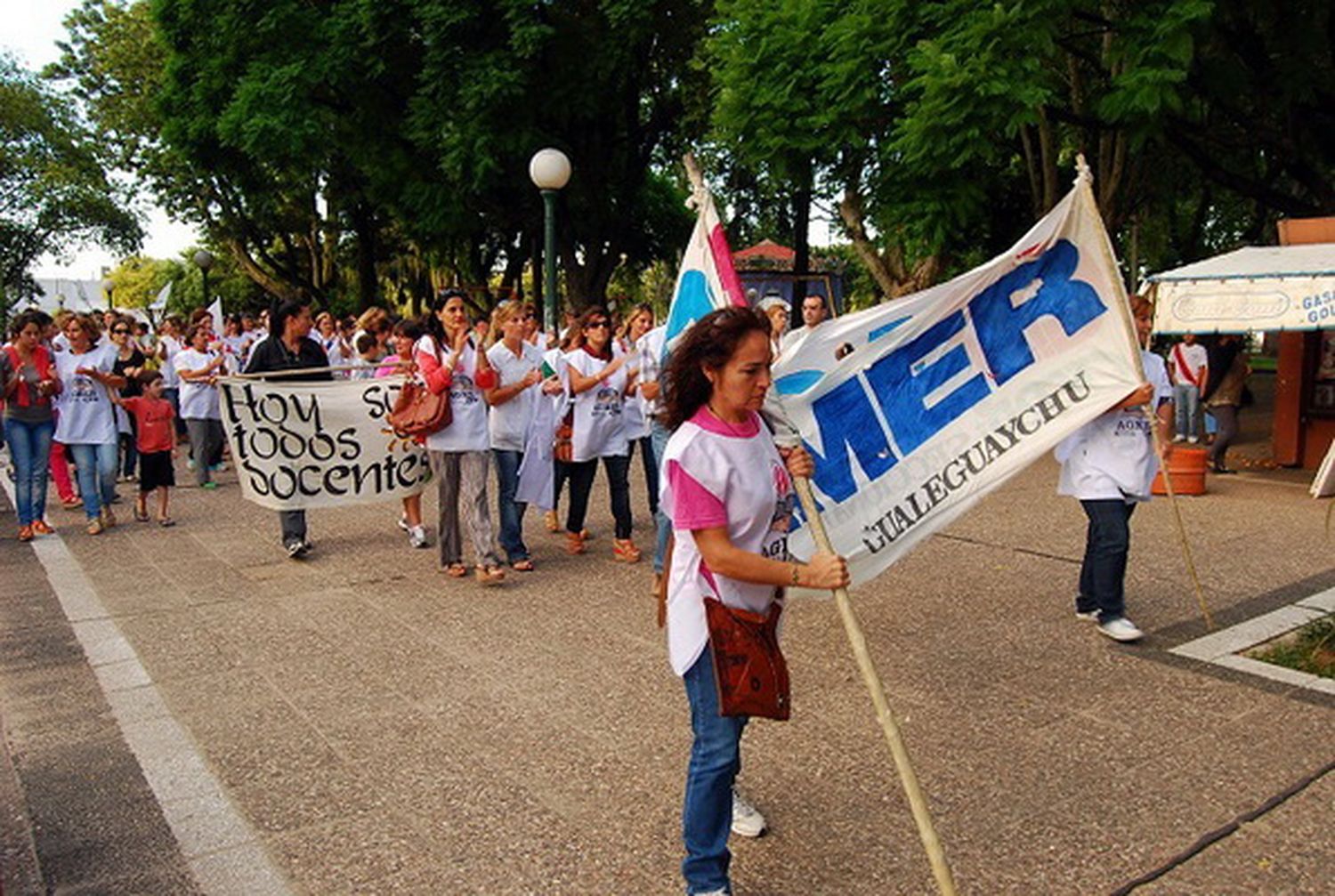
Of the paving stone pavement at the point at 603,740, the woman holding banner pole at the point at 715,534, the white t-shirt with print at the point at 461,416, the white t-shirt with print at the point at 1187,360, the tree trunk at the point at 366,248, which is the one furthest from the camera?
the tree trunk at the point at 366,248

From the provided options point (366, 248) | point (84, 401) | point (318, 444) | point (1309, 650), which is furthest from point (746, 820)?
point (366, 248)

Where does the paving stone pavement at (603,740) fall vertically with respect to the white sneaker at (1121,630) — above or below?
below

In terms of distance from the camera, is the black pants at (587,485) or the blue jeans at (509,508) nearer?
the blue jeans at (509,508)

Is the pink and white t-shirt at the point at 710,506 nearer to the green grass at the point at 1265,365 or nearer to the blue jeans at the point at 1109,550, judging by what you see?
the blue jeans at the point at 1109,550

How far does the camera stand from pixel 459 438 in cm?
692

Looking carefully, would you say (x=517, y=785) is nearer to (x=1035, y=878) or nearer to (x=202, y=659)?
(x=1035, y=878)

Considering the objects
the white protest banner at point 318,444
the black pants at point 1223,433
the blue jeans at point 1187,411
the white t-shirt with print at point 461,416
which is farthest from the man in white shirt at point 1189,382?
the white protest banner at point 318,444

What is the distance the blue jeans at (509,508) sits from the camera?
23.9ft

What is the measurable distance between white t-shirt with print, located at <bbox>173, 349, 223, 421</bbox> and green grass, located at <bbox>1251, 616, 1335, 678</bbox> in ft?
31.4

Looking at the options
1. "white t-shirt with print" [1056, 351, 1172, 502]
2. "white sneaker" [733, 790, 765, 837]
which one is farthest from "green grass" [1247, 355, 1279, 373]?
"white sneaker" [733, 790, 765, 837]

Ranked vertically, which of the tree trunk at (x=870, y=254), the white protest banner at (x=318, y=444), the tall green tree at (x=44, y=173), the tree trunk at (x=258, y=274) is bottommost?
the white protest banner at (x=318, y=444)

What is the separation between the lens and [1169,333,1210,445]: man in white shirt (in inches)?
508

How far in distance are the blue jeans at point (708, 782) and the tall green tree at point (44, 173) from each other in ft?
126

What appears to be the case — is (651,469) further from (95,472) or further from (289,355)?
(95,472)
